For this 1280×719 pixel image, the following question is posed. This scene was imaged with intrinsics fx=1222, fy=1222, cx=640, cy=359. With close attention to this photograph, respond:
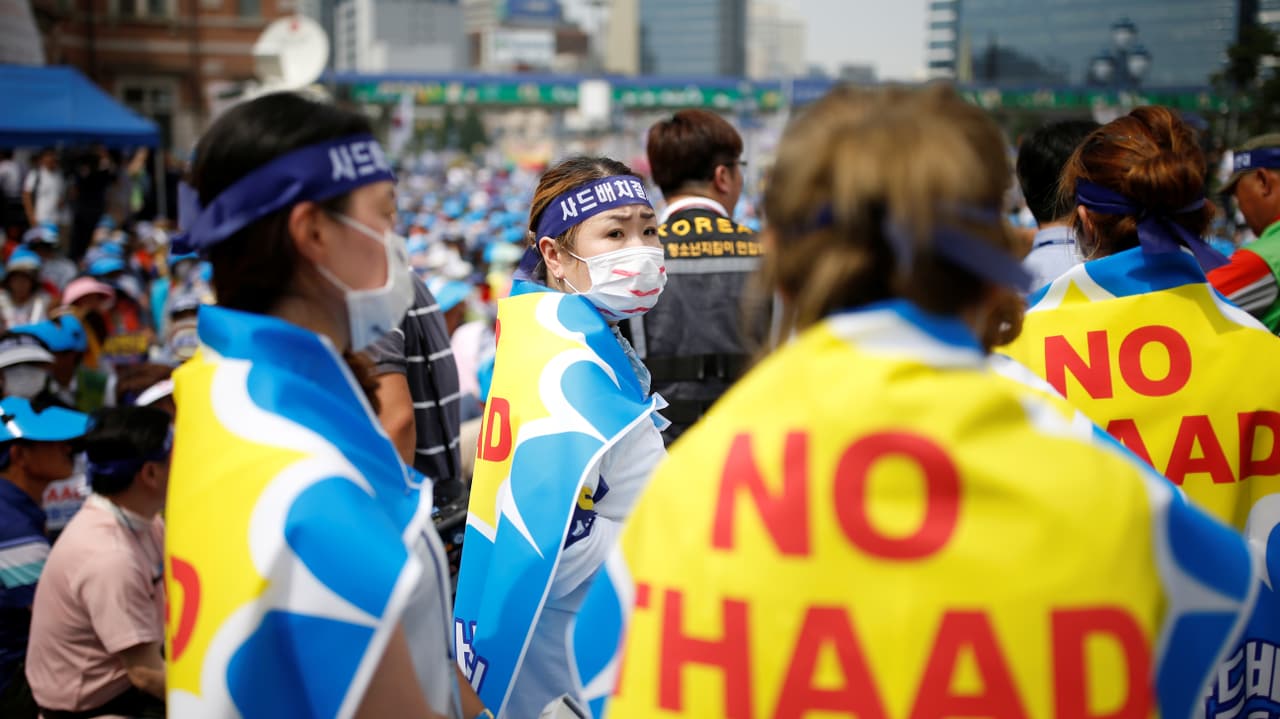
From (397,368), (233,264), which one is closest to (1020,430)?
(233,264)

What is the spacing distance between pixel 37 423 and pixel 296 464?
13.5ft

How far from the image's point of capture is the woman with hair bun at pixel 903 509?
1.54 meters

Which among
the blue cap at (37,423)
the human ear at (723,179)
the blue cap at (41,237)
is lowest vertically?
the blue cap at (37,423)

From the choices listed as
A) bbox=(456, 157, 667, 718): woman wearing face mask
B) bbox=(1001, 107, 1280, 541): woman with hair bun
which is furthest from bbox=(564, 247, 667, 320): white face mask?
bbox=(1001, 107, 1280, 541): woman with hair bun

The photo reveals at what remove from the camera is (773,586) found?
1591mm

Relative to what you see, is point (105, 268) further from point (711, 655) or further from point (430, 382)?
point (711, 655)

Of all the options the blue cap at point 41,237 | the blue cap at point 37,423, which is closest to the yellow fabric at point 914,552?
the blue cap at point 37,423

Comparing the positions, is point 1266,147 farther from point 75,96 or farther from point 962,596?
point 75,96

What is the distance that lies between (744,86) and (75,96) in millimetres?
60603

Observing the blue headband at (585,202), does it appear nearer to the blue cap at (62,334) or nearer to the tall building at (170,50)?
the blue cap at (62,334)

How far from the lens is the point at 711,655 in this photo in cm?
163

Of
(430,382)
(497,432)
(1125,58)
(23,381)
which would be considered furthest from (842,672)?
(1125,58)

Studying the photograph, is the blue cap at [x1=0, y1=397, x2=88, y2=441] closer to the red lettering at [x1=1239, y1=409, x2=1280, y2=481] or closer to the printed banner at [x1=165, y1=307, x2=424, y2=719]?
the printed banner at [x1=165, y1=307, x2=424, y2=719]

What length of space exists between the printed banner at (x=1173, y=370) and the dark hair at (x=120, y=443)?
331cm
